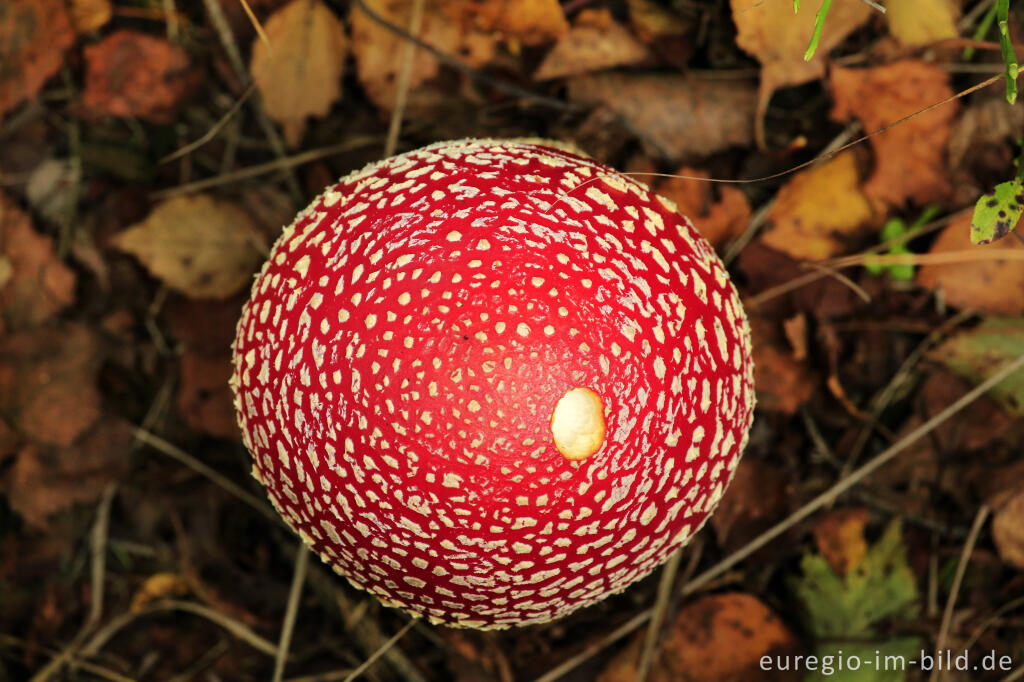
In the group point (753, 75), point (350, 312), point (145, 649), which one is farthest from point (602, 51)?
point (145, 649)

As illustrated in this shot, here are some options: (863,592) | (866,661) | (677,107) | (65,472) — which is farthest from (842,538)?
(65,472)

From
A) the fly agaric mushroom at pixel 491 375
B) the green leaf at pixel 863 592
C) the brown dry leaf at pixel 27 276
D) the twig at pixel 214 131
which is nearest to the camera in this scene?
the fly agaric mushroom at pixel 491 375

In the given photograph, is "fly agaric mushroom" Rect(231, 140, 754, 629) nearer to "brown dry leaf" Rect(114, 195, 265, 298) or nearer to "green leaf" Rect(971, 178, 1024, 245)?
"green leaf" Rect(971, 178, 1024, 245)

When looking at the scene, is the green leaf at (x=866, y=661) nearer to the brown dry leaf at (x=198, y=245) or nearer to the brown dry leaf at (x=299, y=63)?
the brown dry leaf at (x=198, y=245)

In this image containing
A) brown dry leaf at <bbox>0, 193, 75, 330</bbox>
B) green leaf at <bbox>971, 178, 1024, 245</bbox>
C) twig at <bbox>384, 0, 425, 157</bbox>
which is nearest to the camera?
green leaf at <bbox>971, 178, 1024, 245</bbox>

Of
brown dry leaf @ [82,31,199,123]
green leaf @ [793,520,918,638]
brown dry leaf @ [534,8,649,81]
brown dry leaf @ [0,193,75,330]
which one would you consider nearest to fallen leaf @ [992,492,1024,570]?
green leaf @ [793,520,918,638]

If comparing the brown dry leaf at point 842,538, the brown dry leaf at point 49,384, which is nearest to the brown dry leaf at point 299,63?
the brown dry leaf at point 49,384

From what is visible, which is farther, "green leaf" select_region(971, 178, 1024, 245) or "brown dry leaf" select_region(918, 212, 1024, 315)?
"brown dry leaf" select_region(918, 212, 1024, 315)
